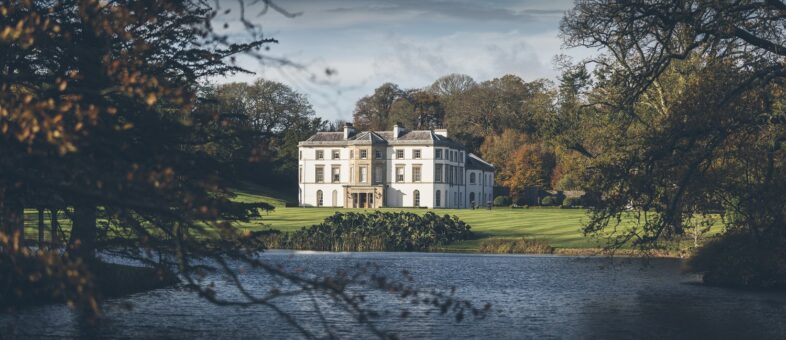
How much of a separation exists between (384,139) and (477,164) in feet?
39.3

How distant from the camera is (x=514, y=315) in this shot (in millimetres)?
21906

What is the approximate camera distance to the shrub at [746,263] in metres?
26.7

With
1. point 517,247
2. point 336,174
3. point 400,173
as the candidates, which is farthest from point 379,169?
point 517,247

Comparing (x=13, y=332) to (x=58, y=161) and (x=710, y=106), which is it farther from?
(x=710, y=106)

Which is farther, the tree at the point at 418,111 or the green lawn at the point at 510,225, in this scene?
the tree at the point at 418,111

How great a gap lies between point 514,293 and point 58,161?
19.1 m

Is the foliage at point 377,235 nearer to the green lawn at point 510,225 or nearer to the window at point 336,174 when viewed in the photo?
the green lawn at point 510,225

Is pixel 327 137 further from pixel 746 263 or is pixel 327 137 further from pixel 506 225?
pixel 746 263

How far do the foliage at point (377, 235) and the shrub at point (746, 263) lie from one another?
20798 mm

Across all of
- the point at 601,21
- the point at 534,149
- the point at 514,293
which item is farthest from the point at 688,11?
the point at 534,149

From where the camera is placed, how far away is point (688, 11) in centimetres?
2203

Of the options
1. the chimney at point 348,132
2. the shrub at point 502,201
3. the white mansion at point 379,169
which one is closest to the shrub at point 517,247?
the shrub at point 502,201

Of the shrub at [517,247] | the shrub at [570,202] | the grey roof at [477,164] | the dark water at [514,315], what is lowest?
the dark water at [514,315]

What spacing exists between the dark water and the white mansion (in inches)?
3061
